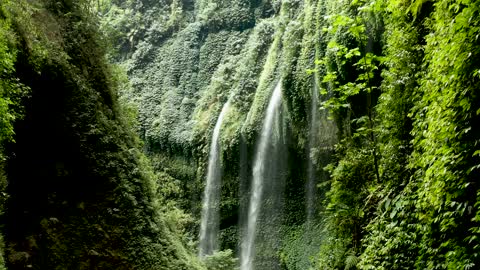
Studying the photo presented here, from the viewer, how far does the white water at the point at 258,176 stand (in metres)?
14.7

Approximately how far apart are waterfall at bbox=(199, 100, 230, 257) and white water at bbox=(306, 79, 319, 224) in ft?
13.7

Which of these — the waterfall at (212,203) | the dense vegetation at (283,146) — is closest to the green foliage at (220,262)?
the dense vegetation at (283,146)

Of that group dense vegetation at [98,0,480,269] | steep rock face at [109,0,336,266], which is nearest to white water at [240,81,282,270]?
steep rock face at [109,0,336,266]

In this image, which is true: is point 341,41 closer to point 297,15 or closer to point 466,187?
point 297,15

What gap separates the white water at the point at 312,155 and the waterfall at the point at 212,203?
165 inches

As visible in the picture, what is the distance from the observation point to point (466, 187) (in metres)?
3.61

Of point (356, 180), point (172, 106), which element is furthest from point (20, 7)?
point (172, 106)

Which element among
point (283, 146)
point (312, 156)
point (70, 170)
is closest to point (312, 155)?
point (312, 156)

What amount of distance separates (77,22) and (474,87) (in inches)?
332

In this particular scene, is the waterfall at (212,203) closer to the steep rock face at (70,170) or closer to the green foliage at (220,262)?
the green foliage at (220,262)

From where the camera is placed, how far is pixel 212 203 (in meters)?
16.6

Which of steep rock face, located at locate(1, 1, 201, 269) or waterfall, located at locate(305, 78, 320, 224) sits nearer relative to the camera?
steep rock face, located at locate(1, 1, 201, 269)

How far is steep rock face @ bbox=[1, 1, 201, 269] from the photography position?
23.2ft

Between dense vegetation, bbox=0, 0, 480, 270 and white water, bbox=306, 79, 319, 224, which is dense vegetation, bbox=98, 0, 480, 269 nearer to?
dense vegetation, bbox=0, 0, 480, 270
